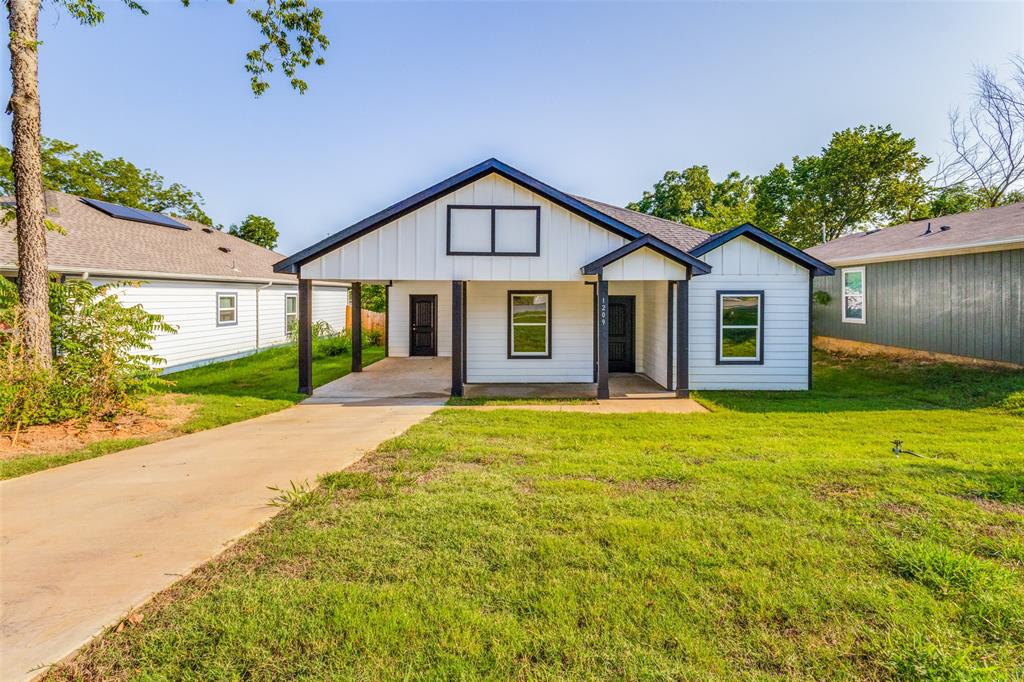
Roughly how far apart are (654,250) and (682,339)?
1922mm

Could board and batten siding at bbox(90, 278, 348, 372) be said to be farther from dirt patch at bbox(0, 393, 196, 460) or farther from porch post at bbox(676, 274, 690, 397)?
porch post at bbox(676, 274, 690, 397)

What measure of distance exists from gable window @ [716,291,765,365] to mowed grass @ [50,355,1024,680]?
16.6 ft

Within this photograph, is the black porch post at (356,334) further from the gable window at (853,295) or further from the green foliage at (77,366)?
the gable window at (853,295)

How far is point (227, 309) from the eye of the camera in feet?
52.4

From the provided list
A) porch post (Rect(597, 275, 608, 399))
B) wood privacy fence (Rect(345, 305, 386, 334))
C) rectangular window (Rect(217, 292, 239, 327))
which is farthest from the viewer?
wood privacy fence (Rect(345, 305, 386, 334))

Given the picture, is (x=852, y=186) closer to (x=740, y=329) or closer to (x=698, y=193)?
(x=698, y=193)

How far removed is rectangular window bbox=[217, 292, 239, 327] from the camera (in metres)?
15.6

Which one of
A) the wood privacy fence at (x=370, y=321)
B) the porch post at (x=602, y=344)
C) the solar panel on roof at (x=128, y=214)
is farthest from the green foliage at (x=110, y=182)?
the porch post at (x=602, y=344)

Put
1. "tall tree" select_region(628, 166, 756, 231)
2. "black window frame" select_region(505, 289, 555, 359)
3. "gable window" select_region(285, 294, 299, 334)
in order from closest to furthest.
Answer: "black window frame" select_region(505, 289, 555, 359) → "gable window" select_region(285, 294, 299, 334) → "tall tree" select_region(628, 166, 756, 231)

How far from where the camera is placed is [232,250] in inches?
725

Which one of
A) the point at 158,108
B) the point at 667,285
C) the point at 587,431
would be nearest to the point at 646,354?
the point at 667,285

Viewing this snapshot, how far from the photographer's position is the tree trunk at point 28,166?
24.5ft

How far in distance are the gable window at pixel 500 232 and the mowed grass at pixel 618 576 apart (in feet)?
18.2

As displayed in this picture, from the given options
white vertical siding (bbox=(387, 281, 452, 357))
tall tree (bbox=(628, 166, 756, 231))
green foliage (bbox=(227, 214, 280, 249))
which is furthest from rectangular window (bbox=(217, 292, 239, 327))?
tall tree (bbox=(628, 166, 756, 231))
